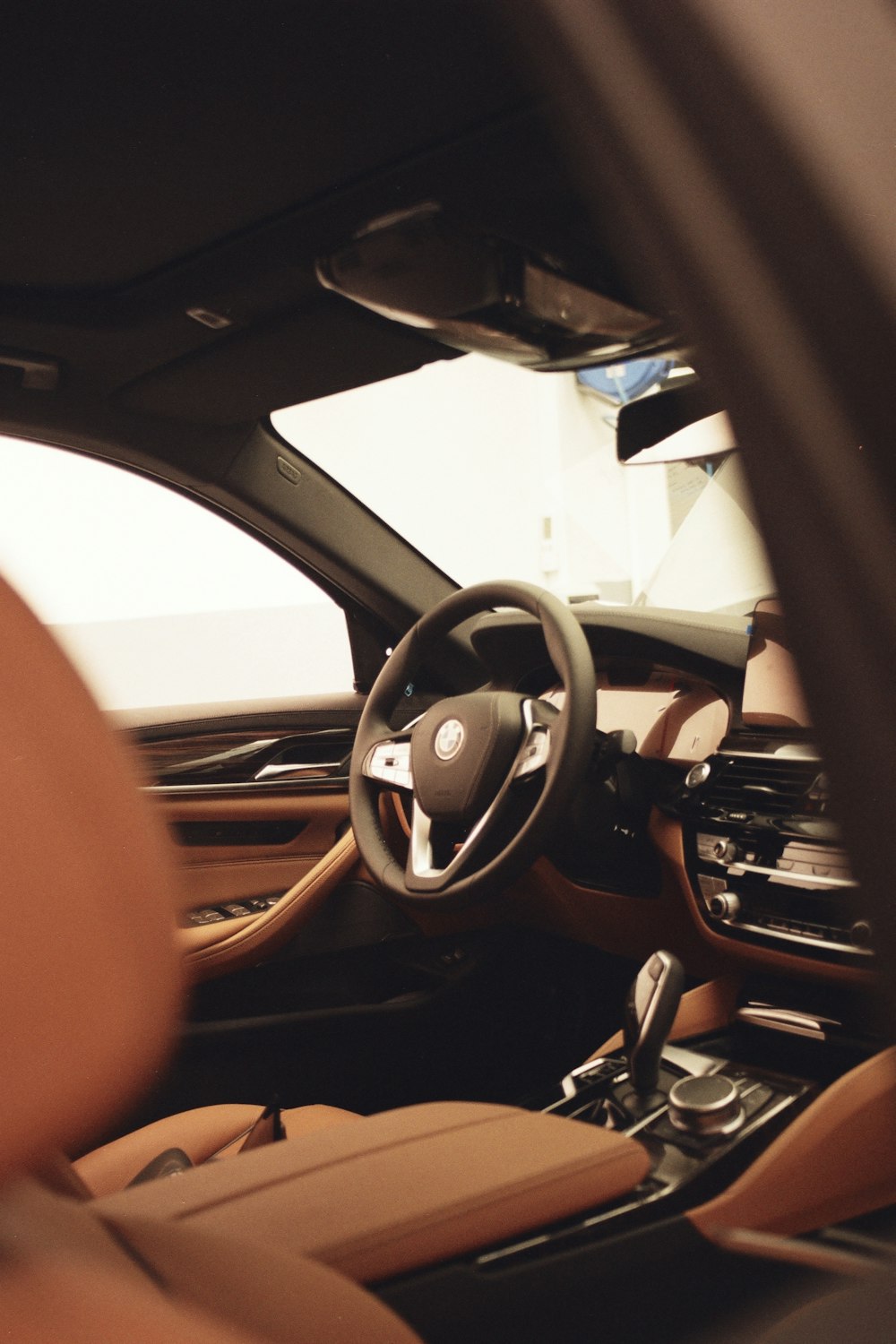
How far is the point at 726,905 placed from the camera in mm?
1308

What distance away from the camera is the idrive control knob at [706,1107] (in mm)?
1041

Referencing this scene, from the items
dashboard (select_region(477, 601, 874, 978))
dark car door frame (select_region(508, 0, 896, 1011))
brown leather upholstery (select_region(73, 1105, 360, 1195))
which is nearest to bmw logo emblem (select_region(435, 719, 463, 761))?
dashboard (select_region(477, 601, 874, 978))

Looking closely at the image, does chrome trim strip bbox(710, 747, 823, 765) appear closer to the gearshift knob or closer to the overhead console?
the overhead console

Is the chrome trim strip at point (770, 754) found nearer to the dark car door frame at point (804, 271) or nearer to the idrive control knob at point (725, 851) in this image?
the idrive control knob at point (725, 851)

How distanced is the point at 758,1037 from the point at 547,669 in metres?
0.65

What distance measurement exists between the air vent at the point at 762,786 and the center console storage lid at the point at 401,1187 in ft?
1.83

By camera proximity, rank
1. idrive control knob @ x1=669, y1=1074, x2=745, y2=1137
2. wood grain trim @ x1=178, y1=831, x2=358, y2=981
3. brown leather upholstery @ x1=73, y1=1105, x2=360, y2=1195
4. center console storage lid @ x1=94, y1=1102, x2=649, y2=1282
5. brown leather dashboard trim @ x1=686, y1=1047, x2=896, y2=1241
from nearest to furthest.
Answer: center console storage lid @ x1=94, y1=1102, x2=649, y2=1282 → brown leather dashboard trim @ x1=686, y1=1047, x2=896, y2=1241 → idrive control knob @ x1=669, y1=1074, x2=745, y2=1137 → brown leather upholstery @ x1=73, y1=1105, x2=360, y2=1195 → wood grain trim @ x1=178, y1=831, x2=358, y2=981

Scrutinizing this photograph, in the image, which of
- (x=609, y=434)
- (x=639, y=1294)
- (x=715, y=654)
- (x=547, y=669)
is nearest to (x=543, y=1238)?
(x=639, y=1294)

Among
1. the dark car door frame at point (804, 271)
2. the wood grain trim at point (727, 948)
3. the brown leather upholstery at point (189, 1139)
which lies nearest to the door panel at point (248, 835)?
the brown leather upholstery at point (189, 1139)

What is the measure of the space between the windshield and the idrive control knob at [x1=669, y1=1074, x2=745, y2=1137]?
54 cm

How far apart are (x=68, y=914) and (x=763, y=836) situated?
105 centimetres

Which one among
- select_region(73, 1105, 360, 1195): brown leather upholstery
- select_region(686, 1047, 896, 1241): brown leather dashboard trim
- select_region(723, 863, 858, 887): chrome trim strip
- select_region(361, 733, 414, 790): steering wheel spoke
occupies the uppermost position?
select_region(361, 733, 414, 790): steering wheel spoke

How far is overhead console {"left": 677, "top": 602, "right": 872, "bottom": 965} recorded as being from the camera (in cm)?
120

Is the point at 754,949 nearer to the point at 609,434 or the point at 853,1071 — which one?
the point at 853,1071
